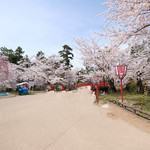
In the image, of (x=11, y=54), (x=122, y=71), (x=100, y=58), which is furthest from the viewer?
(x=11, y=54)

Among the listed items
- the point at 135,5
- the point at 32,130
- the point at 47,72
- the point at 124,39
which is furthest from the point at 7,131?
the point at 47,72

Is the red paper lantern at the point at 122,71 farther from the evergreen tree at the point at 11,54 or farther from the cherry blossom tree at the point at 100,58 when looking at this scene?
the evergreen tree at the point at 11,54

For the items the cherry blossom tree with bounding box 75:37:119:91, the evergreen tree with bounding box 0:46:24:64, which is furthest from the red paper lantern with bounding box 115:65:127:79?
the evergreen tree with bounding box 0:46:24:64

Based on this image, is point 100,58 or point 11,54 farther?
point 11,54

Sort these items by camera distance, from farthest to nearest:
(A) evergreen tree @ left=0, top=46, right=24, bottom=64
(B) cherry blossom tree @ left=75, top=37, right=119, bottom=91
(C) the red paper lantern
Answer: (A) evergreen tree @ left=0, top=46, right=24, bottom=64, (B) cherry blossom tree @ left=75, top=37, right=119, bottom=91, (C) the red paper lantern

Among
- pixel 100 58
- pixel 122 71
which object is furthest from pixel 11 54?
pixel 122 71

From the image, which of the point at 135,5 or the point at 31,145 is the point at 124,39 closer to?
the point at 135,5

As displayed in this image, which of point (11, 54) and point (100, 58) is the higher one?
point (11, 54)

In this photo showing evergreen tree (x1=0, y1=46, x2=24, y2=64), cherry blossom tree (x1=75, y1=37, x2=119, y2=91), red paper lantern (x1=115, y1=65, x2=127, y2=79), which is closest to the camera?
red paper lantern (x1=115, y1=65, x2=127, y2=79)

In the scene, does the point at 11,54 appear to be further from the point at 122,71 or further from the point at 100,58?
the point at 122,71

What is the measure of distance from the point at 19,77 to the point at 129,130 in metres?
28.3

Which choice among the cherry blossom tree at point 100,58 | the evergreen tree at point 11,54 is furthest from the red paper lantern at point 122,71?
the evergreen tree at point 11,54

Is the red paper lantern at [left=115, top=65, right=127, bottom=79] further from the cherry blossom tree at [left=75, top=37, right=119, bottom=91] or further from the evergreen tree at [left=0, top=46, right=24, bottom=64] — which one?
the evergreen tree at [left=0, top=46, right=24, bottom=64]

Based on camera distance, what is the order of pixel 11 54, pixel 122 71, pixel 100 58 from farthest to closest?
pixel 11 54 < pixel 100 58 < pixel 122 71
